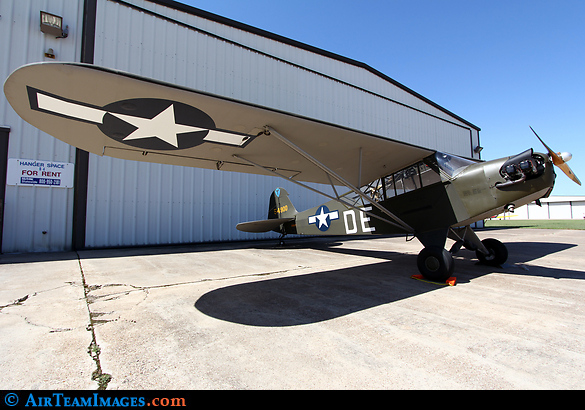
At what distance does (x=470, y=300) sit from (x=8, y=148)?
1301 centimetres

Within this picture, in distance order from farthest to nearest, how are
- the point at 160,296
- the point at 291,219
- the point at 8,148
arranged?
the point at 291,219 < the point at 8,148 < the point at 160,296

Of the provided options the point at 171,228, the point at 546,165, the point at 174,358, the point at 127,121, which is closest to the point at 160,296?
the point at 174,358

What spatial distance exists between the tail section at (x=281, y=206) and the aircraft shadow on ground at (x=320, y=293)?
5.01 meters

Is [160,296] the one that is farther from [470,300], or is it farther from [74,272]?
[470,300]

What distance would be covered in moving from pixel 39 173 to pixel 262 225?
7.69m

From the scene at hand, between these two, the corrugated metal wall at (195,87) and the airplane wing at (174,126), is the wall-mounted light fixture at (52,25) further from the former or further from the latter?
the airplane wing at (174,126)

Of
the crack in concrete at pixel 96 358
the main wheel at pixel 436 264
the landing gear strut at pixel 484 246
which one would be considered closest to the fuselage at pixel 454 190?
the main wheel at pixel 436 264

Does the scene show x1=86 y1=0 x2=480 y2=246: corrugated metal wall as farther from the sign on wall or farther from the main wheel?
the main wheel

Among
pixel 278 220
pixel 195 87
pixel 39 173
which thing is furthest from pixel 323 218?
pixel 39 173

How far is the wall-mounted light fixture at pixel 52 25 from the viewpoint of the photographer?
9.04 meters

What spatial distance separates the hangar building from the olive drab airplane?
6184 millimetres

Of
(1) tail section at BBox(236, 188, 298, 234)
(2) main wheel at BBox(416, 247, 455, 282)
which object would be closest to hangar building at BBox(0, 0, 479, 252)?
(1) tail section at BBox(236, 188, 298, 234)

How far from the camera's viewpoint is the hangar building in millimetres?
8820
